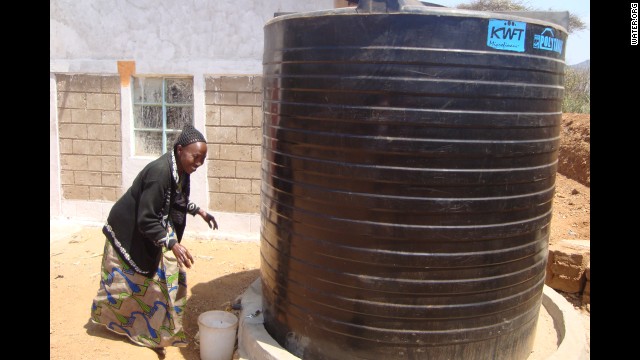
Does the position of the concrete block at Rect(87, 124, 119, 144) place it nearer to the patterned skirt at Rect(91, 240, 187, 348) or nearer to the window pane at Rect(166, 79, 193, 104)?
the window pane at Rect(166, 79, 193, 104)

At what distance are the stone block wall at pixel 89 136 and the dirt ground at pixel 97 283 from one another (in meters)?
0.66

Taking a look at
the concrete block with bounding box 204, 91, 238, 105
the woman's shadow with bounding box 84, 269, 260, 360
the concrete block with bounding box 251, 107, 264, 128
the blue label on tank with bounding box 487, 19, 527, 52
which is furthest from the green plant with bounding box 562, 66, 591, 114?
the blue label on tank with bounding box 487, 19, 527, 52

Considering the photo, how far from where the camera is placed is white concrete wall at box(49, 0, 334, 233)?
21.3 ft

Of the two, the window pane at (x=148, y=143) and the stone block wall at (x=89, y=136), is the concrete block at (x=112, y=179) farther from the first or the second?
the window pane at (x=148, y=143)

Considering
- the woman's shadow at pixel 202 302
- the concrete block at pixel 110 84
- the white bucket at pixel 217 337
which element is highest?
the concrete block at pixel 110 84

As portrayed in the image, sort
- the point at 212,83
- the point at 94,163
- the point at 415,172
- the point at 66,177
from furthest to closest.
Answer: the point at 66,177 < the point at 94,163 < the point at 212,83 < the point at 415,172

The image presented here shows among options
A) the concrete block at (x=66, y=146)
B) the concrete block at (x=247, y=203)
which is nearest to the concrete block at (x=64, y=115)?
the concrete block at (x=66, y=146)

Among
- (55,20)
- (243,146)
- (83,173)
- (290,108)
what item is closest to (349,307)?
(290,108)

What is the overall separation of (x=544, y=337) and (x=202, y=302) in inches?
124

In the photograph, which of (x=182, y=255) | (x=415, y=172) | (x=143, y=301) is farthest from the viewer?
(x=143, y=301)

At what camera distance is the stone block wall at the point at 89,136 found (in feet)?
23.2

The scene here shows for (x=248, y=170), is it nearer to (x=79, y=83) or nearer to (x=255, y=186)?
(x=255, y=186)

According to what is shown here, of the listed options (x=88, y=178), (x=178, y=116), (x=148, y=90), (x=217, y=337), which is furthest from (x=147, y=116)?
(x=217, y=337)

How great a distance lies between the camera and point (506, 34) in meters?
2.39
